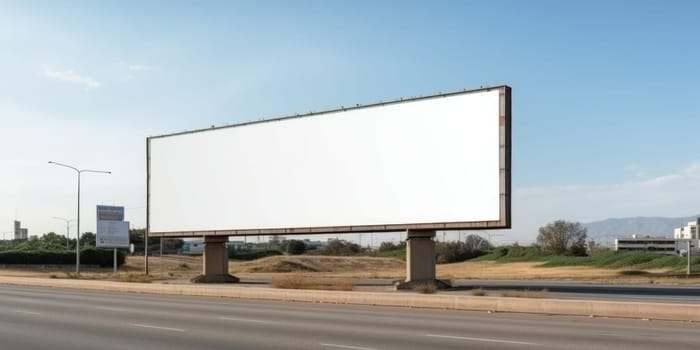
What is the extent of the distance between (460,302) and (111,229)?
5508 centimetres

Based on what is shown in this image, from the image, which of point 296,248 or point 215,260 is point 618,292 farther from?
point 296,248

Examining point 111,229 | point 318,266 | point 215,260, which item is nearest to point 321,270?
point 318,266

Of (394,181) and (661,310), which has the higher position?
(394,181)

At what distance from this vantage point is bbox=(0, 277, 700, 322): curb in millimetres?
20703

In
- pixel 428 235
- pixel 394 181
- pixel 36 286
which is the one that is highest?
pixel 394 181

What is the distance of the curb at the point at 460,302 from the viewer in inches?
815

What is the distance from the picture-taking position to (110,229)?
245ft

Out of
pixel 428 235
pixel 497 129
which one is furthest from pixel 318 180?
pixel 497 129

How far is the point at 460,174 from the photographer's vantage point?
132 ft

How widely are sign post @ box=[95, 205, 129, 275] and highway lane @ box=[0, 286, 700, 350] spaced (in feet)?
165

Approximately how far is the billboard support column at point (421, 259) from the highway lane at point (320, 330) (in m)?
17.0

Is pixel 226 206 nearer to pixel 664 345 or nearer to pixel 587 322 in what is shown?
pixel 587 322

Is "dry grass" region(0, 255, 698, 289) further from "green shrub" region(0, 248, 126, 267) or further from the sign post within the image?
the sign post

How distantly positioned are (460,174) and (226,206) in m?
18.1
